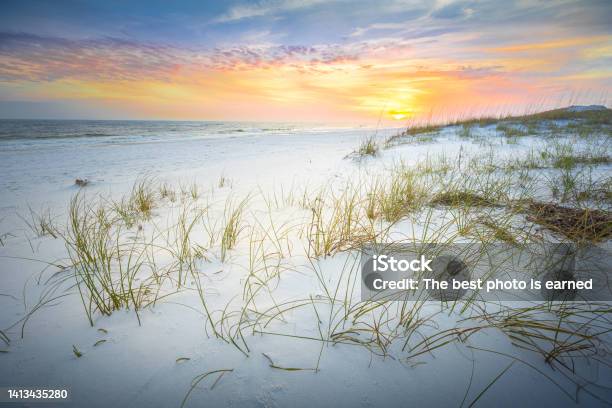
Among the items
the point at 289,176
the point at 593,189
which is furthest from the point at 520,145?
the point at 289,176

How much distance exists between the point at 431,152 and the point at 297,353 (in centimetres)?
592

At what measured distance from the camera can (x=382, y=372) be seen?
889mm

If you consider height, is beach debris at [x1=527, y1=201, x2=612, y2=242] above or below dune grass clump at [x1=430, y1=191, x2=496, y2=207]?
below

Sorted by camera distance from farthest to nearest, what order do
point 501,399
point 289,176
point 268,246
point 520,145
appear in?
point 520,145, point 289,176, point 268,246, point 501,399

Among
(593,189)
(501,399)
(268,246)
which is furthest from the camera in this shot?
(593,189)

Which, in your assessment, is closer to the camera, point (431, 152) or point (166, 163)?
point (431, 152)

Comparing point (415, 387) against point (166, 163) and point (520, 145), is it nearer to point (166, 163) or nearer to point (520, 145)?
point (520, 145)

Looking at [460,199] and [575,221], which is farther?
[460,199]

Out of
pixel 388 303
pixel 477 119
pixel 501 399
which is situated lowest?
pixel 501 399

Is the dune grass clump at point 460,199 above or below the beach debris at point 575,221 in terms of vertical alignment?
above

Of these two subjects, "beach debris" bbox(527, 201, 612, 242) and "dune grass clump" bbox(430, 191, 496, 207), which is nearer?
"beach debris" bbox(527, 201, 612, 242)

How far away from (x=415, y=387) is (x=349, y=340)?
0.27 metres

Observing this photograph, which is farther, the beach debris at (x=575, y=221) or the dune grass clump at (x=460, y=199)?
the dune grass clump at (x=460, y=199)

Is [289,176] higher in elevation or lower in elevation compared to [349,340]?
higher
